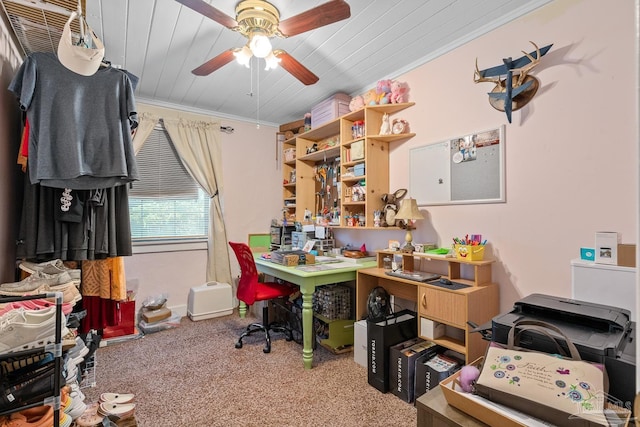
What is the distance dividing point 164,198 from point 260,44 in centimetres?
238

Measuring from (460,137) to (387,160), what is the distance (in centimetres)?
75

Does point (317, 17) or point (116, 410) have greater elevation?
point (317, 17)

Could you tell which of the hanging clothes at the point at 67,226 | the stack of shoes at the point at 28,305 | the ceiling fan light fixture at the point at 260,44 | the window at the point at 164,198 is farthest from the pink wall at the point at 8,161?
the ceiling fan light fixture at the point at 260,44

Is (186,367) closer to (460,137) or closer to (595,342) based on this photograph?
(595,342)

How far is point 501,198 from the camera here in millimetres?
1986

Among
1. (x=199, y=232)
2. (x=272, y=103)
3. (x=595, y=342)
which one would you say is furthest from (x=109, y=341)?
(x=595, y=342)

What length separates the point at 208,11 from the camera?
1.53 meters

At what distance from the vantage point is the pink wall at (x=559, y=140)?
1536mm

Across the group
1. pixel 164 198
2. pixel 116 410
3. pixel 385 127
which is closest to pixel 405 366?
pixel 116 410

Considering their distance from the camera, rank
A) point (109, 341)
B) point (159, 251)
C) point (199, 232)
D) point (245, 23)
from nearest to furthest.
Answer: point (245, 23) → point (109, 341) → point (159, 251) → point (199, 232)

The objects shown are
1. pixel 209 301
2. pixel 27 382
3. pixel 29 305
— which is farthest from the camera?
pixel 209 301

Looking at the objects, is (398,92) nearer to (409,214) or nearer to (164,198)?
(409,214)

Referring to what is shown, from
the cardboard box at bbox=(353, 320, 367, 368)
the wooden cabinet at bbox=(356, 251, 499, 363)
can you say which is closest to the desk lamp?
the wooden cabinet at bbox=(356, 251, 499, 363)

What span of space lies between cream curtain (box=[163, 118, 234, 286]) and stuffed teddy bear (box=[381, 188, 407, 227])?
202 cm
